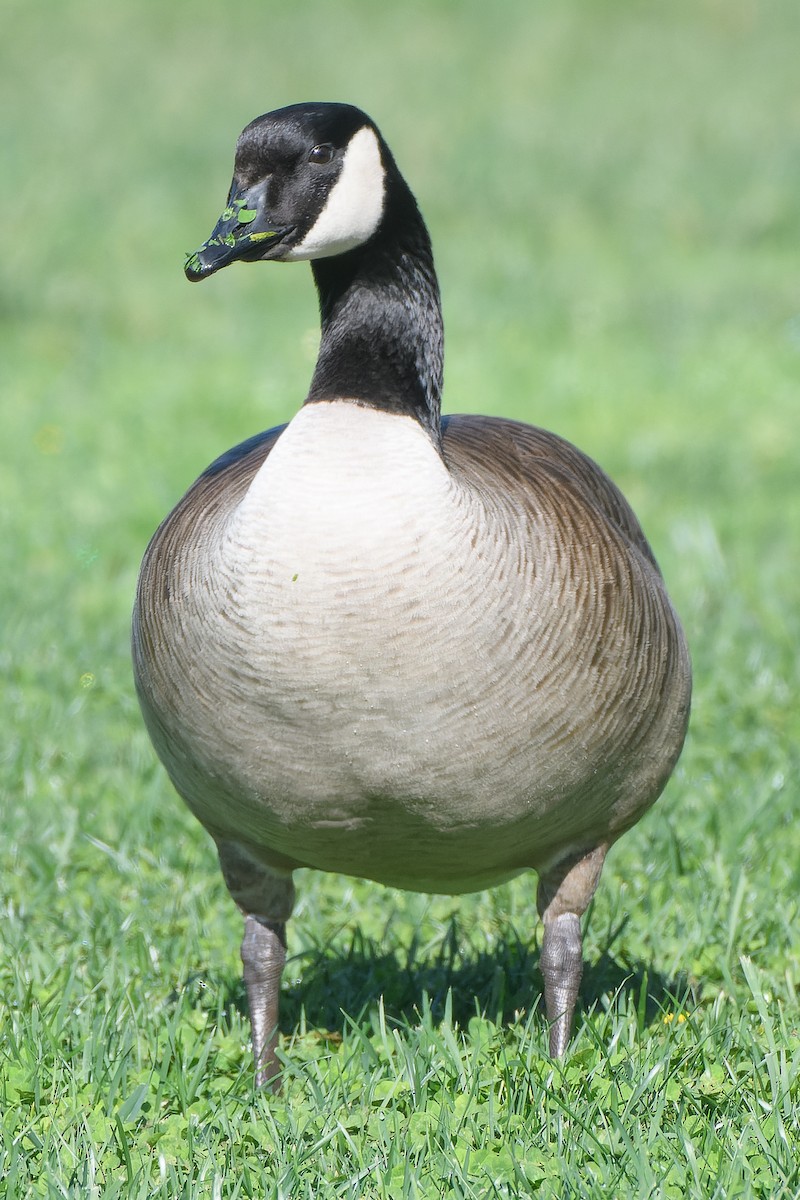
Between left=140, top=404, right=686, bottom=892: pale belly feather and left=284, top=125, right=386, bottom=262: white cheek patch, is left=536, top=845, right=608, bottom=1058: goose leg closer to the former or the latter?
left=140, top=404, right=686, bottom=892: pale belly feather

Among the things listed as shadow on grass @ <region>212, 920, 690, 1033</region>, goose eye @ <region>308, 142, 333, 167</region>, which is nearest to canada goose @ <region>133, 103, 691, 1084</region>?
goose eye @ <region>308, 142, 333, 167</region>

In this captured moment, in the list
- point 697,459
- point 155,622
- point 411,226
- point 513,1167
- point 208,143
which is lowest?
point 513,1167

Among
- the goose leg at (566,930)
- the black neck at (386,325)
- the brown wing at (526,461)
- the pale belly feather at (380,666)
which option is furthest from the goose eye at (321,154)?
the goose leg at (566,930)

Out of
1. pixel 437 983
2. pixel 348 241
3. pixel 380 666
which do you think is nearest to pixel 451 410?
pixel 437 983

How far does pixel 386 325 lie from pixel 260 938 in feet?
4.74

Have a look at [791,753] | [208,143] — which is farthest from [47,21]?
[791,753]

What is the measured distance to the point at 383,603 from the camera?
2783 millimetres

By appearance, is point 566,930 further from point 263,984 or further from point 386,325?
point 386,325

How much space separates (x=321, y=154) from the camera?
3.03 m

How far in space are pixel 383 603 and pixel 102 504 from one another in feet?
18.6

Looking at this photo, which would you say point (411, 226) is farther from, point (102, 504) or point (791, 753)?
point (102, 504)

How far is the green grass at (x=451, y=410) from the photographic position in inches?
120

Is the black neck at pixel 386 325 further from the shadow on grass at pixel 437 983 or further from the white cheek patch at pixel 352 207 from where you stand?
the shadow on grass at pixel 437 983

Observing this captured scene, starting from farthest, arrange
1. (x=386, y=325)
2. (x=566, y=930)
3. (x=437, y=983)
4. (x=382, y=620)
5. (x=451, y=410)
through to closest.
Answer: (x=451, y=410) < (x=437, y=983) < (x=566, y=930) < (x=386, y=325) < (x=382, y=620)
